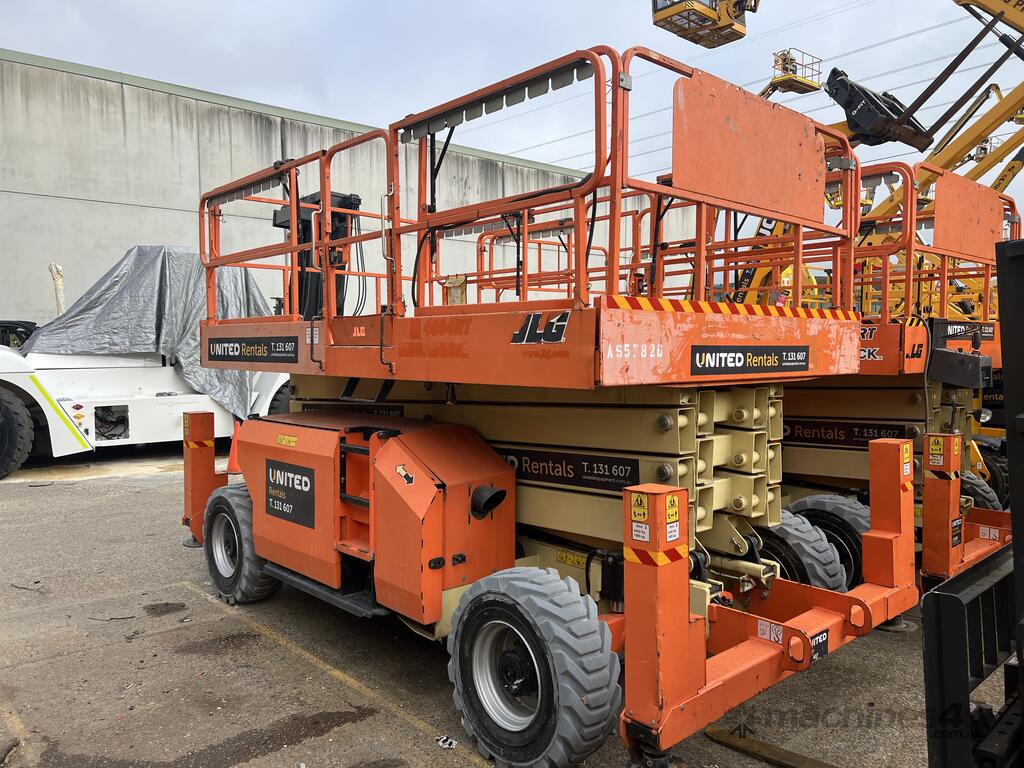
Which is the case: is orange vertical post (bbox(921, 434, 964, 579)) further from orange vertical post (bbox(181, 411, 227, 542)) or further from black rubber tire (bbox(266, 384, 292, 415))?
black rubber tire (bbox(266, 384, 292, 415))

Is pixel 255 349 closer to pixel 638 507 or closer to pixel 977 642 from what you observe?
pixel 638 507

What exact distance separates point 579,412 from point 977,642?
78.5 inches

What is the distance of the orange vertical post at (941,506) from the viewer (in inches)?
189

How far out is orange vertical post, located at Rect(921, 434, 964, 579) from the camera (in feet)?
15.8

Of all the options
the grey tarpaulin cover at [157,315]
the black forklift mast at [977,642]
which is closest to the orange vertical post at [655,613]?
the black forklift mast at [977,642]

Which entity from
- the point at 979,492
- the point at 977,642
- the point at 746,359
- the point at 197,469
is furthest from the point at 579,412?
the point at 979,492

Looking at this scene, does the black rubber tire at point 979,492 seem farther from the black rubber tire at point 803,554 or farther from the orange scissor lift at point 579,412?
the orange scissor lift at point 579,412

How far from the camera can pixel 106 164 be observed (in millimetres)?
16906

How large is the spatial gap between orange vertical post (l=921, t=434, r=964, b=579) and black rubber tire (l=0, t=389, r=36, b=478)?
11153 millimetres

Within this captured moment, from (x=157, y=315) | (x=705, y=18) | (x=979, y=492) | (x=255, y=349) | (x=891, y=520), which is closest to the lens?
(x=891, y=520)

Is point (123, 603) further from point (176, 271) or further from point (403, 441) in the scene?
point (176, 271)

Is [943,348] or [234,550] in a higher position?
[943,348]

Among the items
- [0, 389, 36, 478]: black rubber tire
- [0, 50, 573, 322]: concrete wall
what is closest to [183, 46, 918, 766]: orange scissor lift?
[0, 389, 36, 478]: black rubber tire

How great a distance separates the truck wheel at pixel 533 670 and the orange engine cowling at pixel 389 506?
16.8 inches
